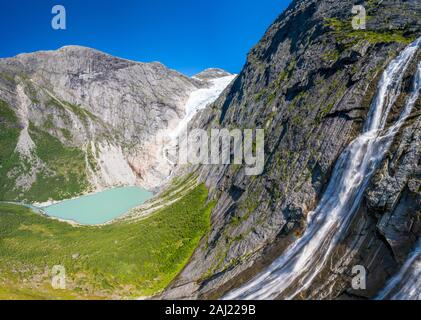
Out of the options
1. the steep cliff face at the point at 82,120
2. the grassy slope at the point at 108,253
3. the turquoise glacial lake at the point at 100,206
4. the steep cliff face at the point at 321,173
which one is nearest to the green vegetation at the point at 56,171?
the steep cliff face at the point at 82,120

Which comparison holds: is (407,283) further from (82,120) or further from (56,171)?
(82,120)

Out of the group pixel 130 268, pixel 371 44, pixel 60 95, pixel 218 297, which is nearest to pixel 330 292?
pixel 218 297

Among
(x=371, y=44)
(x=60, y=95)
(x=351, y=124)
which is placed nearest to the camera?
(x=351, y=124)

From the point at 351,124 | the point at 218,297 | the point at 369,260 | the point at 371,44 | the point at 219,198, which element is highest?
the point at 371,44

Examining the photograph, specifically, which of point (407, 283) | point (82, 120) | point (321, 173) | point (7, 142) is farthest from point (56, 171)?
point (407, 283)

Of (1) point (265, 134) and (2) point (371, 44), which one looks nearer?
(2) point (371, 44)

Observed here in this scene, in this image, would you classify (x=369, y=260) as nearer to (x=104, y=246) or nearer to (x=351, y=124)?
(x=351, y=124)

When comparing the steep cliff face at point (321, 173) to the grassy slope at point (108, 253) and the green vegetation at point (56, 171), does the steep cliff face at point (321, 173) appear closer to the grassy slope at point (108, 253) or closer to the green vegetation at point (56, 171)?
the grassy slope at point (108, 253)
